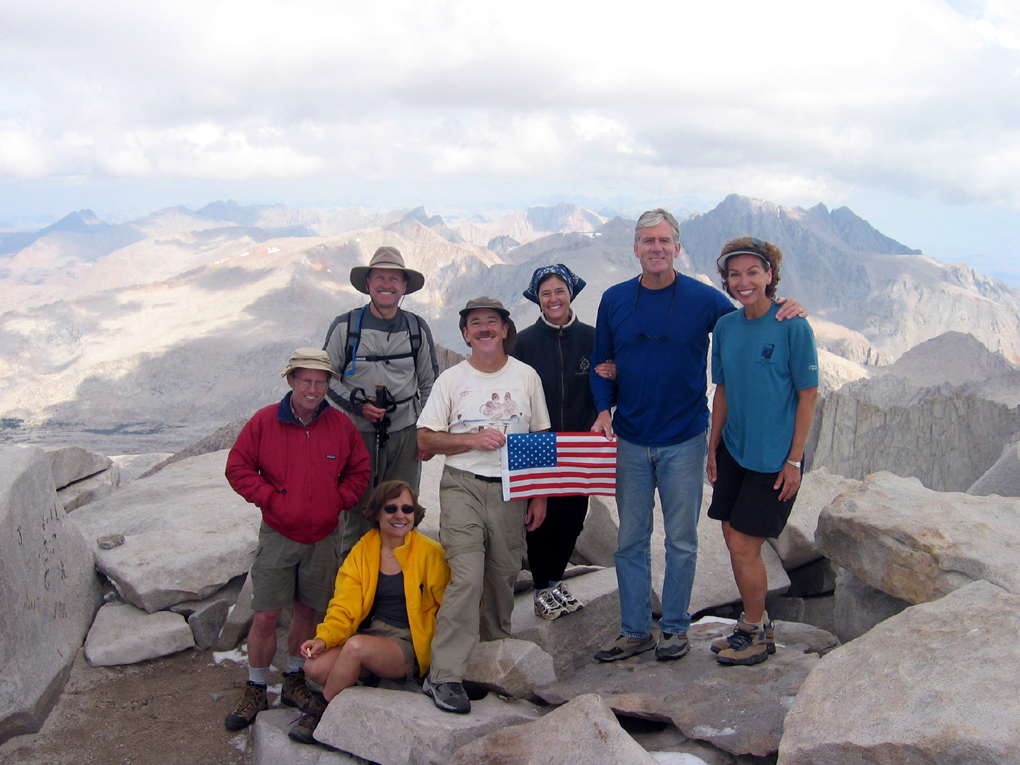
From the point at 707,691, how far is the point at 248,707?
3.11 metres

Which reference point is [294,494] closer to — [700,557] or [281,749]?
[281,749]

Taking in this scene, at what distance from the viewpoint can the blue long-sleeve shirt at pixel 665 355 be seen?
475 cm

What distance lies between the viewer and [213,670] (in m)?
6.08

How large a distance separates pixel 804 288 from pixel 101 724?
191063 millimetres

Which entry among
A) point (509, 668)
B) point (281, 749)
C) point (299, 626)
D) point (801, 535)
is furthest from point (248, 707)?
point (801, 535)

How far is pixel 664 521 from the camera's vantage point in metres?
5.00

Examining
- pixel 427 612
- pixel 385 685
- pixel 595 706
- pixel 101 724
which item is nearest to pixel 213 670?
pixel 101 724

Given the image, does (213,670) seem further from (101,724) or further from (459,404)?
(459,404)

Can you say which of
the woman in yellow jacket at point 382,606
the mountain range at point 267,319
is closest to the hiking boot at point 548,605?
the woman in yellow jacket at point 382,606

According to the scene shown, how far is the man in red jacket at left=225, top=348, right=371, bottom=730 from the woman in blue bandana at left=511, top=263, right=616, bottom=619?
4.51 ft

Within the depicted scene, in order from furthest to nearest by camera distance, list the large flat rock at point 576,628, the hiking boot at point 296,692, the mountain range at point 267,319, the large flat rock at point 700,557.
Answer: the mountain range at point 267,319, the large flat rock at point 700,557, the large flat rock at point 576,628, the hiking boot at point 296,692

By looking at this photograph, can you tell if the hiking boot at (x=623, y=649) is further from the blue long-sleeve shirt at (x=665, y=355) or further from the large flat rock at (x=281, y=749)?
the large flat rock at (x=281, y=749)

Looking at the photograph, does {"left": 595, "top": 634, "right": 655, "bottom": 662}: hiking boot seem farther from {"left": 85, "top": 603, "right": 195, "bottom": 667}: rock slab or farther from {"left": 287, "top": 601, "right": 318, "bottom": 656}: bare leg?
{"left": 85, "top": 603, "right": 195, "bottom": 667}: rock slab

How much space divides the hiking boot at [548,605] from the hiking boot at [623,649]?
0.42 meters
